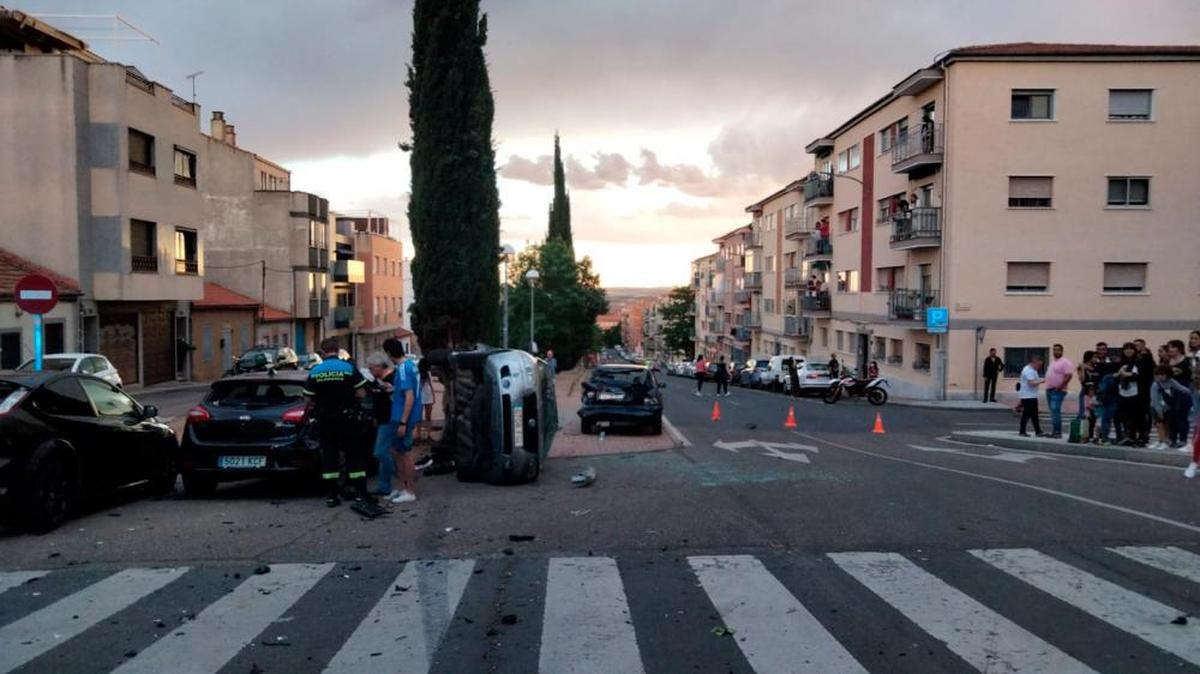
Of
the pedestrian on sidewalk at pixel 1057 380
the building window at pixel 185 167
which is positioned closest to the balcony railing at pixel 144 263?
the building window at pixel 185 167

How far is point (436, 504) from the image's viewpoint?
9266 millimetres

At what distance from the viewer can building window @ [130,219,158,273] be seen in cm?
3186

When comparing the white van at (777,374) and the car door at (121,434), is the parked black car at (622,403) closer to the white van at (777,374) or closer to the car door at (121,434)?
the car door at (121,434)

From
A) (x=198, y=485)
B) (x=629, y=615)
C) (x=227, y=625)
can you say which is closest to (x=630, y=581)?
(x=629, y=615)

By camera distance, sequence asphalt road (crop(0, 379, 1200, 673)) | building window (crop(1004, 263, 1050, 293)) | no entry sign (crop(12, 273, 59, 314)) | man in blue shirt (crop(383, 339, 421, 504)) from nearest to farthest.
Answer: asphalt road (crop(0, 379, 1200, 673)) → man in blue shirt (crop(383, 339, 421, 504)) → no entry sign (crop(12, 273, 59, 314)) → building window (crop(1004, 263, 1050, 293))

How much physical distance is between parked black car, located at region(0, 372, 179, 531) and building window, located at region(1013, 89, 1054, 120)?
104 feet

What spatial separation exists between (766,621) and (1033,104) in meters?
32.9

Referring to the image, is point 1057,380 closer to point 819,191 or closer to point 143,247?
point 143,247

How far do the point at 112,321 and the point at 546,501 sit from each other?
28.6 m

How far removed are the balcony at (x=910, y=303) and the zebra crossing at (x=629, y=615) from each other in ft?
95.4

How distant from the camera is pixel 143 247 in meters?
32.5

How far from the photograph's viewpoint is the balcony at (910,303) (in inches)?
1378

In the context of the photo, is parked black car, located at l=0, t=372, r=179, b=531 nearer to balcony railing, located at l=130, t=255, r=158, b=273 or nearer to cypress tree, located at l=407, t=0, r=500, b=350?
cypress tree, located at l=407, t=0, r=500, b=350

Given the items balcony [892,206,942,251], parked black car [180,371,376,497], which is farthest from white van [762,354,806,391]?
parked black car [180,371,376,497]
